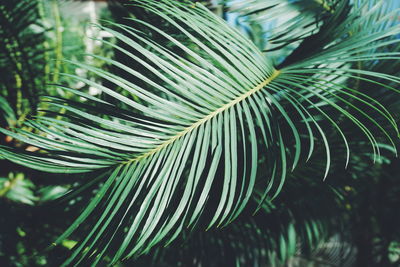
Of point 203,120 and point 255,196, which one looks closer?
point 203,120

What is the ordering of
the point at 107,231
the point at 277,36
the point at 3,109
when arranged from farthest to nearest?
the point at 3,109 < the point at 277,36 < the point at 107,231

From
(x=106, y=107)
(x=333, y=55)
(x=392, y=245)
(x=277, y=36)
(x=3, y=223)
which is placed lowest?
(x=392, y=245)

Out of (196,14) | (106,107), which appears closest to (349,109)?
(196,14)

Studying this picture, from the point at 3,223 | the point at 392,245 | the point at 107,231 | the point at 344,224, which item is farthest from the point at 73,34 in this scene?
the point at 392,245

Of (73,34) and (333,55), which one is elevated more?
(73,34)

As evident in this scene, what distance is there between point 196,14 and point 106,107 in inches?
10.7

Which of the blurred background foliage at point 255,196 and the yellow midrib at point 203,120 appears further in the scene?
the blurred background foliage at point 255,196

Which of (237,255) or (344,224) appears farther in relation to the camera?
(344,224)

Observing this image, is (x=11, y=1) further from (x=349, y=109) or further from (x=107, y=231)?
(x=349, y=109)

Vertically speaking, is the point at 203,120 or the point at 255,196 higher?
the point at 203,120

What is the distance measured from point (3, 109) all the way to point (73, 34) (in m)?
0.75

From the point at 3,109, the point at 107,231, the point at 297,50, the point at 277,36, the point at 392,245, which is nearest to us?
the point at 107,231

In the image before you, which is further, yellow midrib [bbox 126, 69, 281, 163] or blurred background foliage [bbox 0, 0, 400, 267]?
blurred background foliage [bbox 0, 0, 400, 267]

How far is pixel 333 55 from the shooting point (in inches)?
27.8
